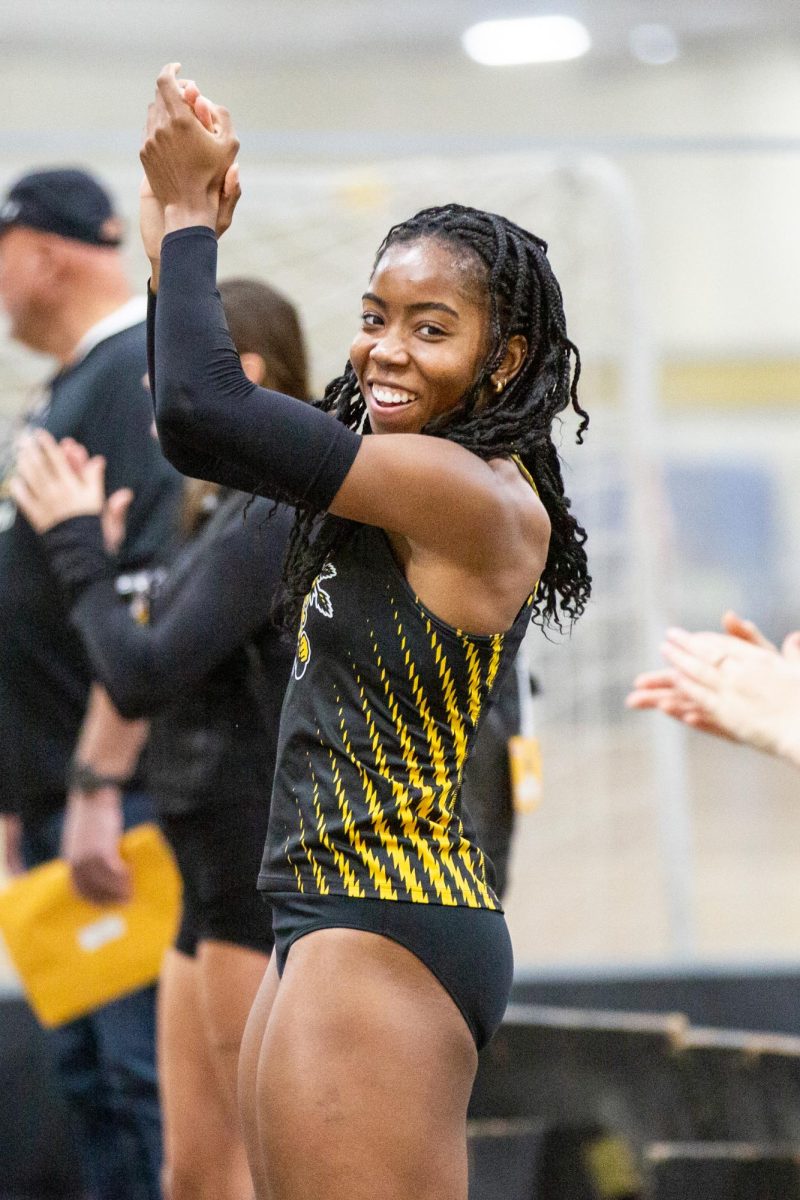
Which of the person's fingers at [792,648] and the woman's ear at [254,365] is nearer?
the person's fingers at [792,648]

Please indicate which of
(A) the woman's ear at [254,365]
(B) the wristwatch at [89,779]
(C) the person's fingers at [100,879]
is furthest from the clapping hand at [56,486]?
(C) the person's fingers at [100,879]

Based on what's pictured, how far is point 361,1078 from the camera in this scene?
56.6 inches

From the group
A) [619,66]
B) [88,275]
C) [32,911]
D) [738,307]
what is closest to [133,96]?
[619,66]

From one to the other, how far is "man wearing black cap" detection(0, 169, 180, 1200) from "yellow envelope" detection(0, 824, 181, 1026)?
0.04m

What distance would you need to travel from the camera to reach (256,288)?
7.33 ft

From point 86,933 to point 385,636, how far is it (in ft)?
5.04

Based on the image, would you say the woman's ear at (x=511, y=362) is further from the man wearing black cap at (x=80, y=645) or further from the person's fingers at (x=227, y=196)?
the man wearing black cap at (x=80, y=645)

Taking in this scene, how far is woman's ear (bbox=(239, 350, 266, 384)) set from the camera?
7.07ft

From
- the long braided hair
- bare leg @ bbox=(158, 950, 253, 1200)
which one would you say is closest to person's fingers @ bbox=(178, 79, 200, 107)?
the long braided hair

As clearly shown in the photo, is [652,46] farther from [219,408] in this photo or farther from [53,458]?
[219,408]

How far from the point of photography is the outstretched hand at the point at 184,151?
4.91 feet

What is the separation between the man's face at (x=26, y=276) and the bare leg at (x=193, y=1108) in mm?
1404

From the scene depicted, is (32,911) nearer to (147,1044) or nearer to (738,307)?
(147,1044)

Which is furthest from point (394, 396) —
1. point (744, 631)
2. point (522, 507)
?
point (744, 631)
